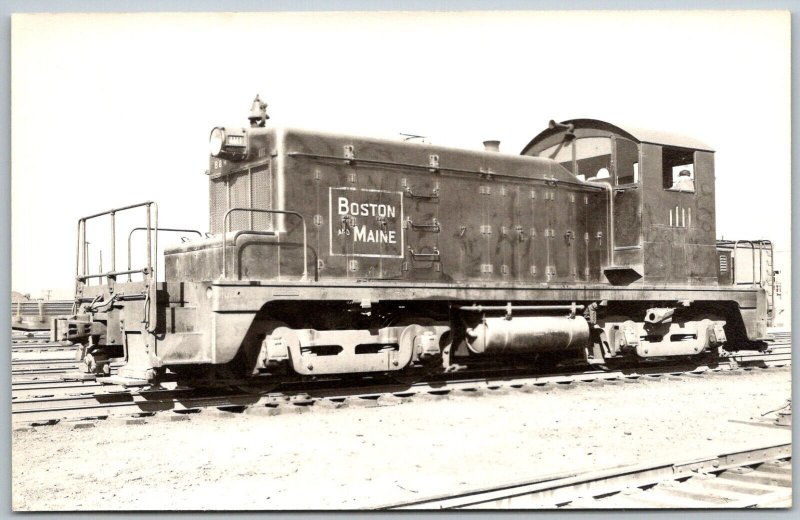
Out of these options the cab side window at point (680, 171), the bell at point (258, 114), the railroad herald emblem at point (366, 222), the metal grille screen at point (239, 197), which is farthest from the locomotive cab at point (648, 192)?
the metal grille screen at point (239, 197)

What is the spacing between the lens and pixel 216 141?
30.1ft

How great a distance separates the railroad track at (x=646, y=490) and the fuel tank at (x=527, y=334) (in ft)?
12.1

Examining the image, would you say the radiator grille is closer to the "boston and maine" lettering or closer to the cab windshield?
the "boston and maine" lettering

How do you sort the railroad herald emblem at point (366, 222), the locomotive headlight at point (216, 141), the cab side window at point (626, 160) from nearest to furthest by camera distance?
the locomotive headlight at point (216, 141), the railroad herald emblem at point (366, 222), the cab side window at point (626, 160)

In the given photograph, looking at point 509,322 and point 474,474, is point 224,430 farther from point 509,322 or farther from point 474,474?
point 509,322

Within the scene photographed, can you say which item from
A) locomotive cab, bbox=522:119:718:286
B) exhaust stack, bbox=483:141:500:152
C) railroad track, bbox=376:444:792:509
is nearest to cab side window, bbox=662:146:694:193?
locomotive cab, bbox=522:119:718:286

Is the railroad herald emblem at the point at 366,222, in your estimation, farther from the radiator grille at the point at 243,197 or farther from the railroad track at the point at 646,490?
the railroad track at the point at 646,490

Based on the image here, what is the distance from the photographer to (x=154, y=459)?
22.3 ft

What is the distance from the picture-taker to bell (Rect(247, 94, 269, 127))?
9.24 meters

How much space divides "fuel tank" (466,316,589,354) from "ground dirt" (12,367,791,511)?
90cm

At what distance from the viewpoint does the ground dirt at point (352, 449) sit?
6301 mm

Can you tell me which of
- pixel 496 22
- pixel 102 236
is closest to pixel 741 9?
pixel 496 22

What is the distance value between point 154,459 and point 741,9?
6.49 metres

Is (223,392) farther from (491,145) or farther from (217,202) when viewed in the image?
(491,145)
